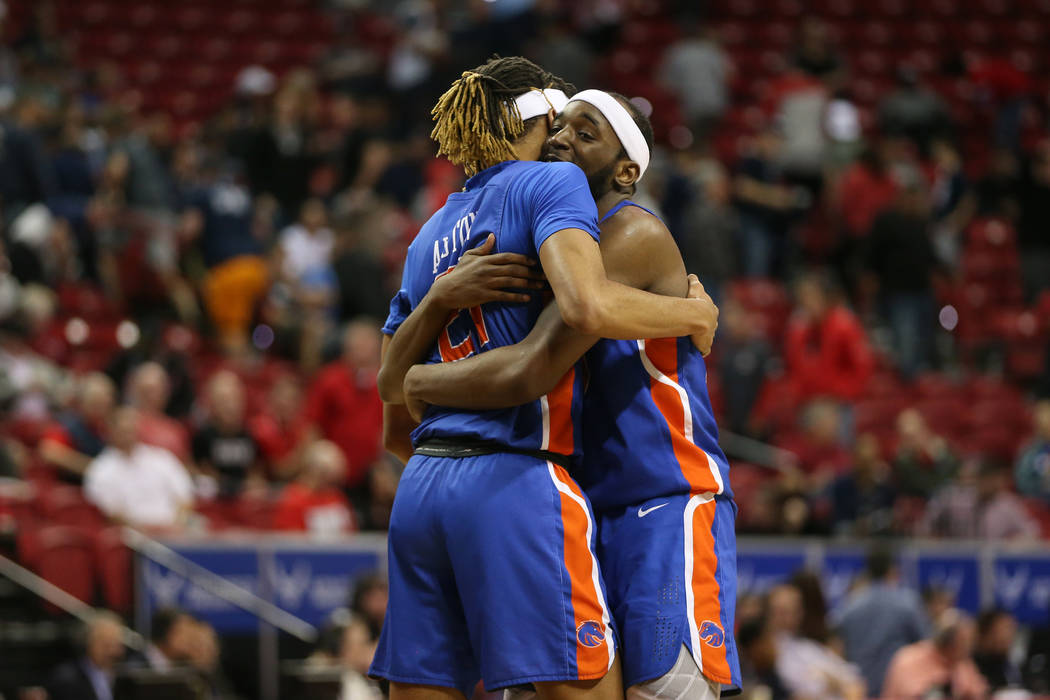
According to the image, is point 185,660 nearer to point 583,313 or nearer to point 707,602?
point 707,602

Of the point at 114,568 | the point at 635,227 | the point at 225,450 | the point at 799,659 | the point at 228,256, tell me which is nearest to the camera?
the point at 635,227

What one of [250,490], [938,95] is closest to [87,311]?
[250,490]

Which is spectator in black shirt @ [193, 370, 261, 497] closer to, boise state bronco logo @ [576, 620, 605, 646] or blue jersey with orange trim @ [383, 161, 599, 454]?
blue jersey with orange trim @ [383, 161, 599, 454]

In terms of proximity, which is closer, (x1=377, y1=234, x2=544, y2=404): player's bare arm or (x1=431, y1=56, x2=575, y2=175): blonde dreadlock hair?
(x1=377, y1=234, x2=544, y2=404): player's bare arm

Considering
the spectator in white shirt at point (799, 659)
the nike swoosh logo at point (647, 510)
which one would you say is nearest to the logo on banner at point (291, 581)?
the spectator in white shirt at point (799, 659)

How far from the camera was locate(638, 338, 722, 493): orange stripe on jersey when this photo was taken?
3.72 metres

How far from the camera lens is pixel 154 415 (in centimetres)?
1111

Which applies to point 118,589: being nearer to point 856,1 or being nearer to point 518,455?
point 518,455

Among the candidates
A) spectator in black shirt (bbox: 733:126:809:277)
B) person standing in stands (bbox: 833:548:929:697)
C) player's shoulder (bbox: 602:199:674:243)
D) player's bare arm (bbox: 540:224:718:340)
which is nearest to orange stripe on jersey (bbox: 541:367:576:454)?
player's bare arm (bbox: 540:224:718:340)

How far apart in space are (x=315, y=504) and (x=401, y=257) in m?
3.96

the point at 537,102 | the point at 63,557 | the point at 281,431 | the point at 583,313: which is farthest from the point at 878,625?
the point at 583,313

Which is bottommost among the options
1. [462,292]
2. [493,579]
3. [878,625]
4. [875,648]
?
[875,648]

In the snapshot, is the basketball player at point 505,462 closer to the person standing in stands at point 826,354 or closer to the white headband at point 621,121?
the white headband at point 621,121

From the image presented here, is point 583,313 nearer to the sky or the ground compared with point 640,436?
nearer to the sky
